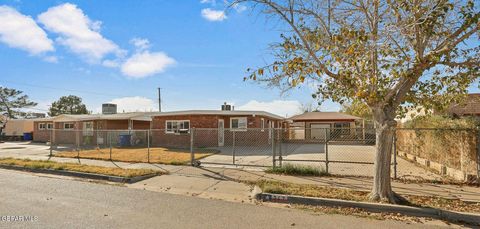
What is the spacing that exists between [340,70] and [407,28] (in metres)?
1.55

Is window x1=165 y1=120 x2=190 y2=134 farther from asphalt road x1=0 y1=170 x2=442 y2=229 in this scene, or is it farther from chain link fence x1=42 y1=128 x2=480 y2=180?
asphalt road x1=0 y1=170 x2=442 y2=229

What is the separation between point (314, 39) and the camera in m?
7.08

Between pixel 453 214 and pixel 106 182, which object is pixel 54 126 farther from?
pixel 453 214

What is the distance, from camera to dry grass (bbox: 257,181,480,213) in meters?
6.32

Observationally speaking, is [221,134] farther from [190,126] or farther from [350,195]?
[350,195]

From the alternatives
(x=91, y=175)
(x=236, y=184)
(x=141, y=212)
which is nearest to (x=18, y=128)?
(x=91, y=175)

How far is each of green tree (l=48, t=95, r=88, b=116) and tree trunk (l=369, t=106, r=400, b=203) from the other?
64.9m

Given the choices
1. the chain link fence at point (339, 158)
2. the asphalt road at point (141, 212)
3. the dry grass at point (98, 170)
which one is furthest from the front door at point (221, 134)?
the asphalt road at point (141, 212)

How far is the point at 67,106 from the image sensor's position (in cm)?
6109

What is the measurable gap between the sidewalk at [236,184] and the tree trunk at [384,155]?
123 cm

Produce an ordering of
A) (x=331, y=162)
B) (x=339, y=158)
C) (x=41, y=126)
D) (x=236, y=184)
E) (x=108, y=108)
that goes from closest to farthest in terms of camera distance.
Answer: (x=236, y=184) < (x=331, y=162) < (x=339, y=158) < (x=41, y=126) < (x=108, y=108)

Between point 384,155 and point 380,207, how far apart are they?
1144mm

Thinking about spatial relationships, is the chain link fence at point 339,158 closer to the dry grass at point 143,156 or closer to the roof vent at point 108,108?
the dry grass at point 143,156

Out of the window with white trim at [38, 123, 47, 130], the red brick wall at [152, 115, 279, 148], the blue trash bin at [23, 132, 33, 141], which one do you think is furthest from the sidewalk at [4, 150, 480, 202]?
the blue trash bin at [23, 132, 33, 141]
